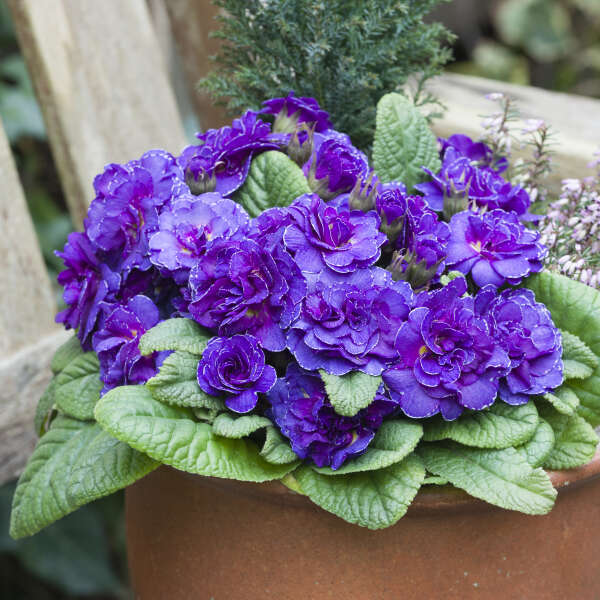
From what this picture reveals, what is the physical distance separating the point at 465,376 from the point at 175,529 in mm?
424

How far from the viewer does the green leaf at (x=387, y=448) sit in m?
0.82

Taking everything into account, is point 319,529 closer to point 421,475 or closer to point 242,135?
point 421,475

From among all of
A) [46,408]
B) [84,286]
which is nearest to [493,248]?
[84,286]

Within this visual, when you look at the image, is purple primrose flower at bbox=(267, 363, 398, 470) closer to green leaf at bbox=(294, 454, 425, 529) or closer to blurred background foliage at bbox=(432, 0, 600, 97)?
green leaf at bbox=(294, 454, 425, 529)

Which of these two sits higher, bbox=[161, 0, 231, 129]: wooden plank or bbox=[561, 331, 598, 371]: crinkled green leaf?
bbox=[161, 0, 231, 129]: wooden plank

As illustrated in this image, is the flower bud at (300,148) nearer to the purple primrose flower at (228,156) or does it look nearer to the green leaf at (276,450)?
the purple primrose flower at (228,156)

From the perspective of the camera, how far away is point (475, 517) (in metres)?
0.88

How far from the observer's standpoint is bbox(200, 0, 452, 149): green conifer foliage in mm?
1204

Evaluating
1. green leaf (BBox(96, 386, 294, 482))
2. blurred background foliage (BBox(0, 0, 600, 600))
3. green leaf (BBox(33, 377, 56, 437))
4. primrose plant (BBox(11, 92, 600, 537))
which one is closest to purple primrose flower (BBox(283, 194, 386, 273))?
primrose plant (BBox(11, 92, 600, 537))

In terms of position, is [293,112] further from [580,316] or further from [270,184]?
[580,316]

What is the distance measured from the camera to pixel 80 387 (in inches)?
39.9

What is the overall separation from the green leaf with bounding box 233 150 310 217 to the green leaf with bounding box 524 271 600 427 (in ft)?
1.08

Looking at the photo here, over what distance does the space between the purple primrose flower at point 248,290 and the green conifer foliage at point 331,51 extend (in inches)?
17.8

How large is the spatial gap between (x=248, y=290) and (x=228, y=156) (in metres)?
0.24
